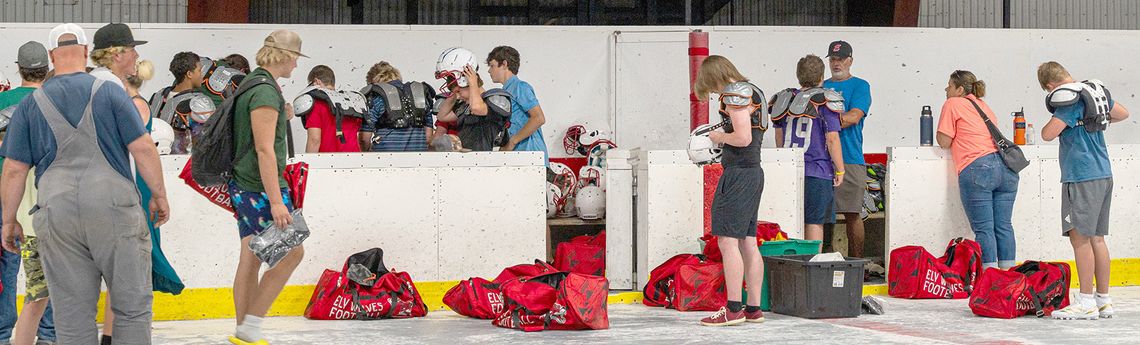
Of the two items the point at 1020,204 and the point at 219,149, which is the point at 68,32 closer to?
the point at 219,149

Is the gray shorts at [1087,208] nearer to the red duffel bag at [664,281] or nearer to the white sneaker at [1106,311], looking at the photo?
the white sneaker at [1106,311]

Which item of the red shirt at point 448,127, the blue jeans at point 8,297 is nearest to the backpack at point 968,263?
the red shirt at point 448,127

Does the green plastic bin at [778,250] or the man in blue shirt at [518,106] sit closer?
the green plastic bin at [778,250]

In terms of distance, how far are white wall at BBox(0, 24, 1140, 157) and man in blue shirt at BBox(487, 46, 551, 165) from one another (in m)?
2.07

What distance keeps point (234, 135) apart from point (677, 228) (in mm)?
3330

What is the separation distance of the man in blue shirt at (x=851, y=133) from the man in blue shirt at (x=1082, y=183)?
1633 millimetres

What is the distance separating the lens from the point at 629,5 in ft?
45.9

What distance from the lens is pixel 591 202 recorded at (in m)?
9.03

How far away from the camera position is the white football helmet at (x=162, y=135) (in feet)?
24.5

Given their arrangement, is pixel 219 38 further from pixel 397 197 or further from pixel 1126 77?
pixel 1126 77

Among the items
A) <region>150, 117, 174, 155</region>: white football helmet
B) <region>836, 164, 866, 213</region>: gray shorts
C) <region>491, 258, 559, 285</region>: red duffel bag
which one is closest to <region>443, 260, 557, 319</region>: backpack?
<region>491, 258, 559, 285</region>: red duffel bag

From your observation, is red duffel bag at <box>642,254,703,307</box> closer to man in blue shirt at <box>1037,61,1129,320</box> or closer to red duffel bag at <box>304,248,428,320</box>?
red duffel bag at <box>304,248,428,320</box>

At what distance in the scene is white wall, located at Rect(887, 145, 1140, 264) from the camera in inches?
351

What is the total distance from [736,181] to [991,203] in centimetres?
251
